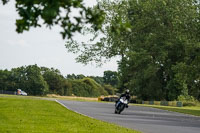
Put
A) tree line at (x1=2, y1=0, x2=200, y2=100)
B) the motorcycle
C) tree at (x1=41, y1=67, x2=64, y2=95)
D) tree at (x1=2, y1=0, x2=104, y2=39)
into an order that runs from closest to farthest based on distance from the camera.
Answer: tree at (x1=2, y1=0, x2=104, y2=39)
the motorcycle
tree line at (x1=2, y1=0, x2=200, y2=100)
tree at (x1=41, y1=67, x2=64, y2=95)

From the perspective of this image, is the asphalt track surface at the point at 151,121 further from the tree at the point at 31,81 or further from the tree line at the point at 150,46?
the tree at the point at 31,81

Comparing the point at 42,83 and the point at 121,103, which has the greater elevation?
the point at 42,83

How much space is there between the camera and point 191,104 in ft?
196

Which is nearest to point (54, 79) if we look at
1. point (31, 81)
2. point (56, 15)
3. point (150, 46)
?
point (31, 81)

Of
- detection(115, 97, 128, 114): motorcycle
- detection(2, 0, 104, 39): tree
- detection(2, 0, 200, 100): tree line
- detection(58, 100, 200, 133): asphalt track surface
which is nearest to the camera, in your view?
detection(2, 0, 104, 39): tree

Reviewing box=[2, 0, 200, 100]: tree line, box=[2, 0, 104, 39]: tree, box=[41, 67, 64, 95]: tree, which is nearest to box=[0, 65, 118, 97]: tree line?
box=[41, 67, 64, 95]: tree

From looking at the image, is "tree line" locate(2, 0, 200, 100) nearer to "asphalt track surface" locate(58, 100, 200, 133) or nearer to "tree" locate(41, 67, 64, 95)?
"asphalt track surface" locate(58, 100, 200, 133)

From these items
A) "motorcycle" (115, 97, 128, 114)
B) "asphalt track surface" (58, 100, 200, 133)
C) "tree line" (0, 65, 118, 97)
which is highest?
"tree line" (0, 65, 118, 97)

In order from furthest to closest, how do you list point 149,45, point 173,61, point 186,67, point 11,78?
1. point 11,78
2. point 173,61
3. point 149,45
4. point 186,67

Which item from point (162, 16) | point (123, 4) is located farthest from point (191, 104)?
point (123, 4)

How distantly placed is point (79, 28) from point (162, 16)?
58683 mm

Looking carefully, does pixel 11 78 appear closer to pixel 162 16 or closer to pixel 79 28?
pixel 162 16

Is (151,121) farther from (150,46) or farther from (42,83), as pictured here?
(42,83)

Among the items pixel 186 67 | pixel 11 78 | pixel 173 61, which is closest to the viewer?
pixel 186 67
